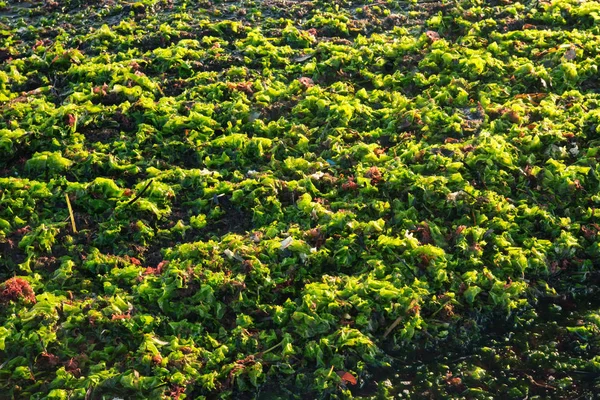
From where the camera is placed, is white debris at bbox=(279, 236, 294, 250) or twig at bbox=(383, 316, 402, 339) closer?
twig at bbox=(383, 316, 402, 339)

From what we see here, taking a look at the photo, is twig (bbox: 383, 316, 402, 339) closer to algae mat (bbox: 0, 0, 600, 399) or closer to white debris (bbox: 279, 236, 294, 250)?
algae mat (bbox: 0, 0, 600, 399)

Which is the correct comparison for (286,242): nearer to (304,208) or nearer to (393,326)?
(304,208)

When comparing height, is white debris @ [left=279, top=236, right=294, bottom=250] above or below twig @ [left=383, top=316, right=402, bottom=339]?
above

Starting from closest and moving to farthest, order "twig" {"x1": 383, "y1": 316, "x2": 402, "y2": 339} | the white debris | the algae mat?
the algae mat → "twig" {"x1": 383, "y1": 316, "x2": 402, "y2": 339} → the white debris

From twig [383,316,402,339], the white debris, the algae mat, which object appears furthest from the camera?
the white debris

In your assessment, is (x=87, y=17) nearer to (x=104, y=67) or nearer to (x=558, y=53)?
(x=104, y=67)

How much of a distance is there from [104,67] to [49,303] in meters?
3.87

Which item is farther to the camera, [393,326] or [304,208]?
[304,208]

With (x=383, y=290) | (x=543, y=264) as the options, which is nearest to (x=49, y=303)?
(x=383, y=290)

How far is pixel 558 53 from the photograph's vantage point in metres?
9.83

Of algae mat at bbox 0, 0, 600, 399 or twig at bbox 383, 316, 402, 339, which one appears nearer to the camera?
algae mat at bbox 0, 0, 600, 399

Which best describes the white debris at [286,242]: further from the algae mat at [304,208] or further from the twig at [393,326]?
the twig at [393,326]

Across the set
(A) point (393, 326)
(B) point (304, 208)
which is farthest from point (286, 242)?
(A) point (393, 326)

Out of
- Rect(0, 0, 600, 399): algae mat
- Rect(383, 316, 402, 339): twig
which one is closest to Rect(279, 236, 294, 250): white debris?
Rect(0, 0, 600, 399): algae mat
